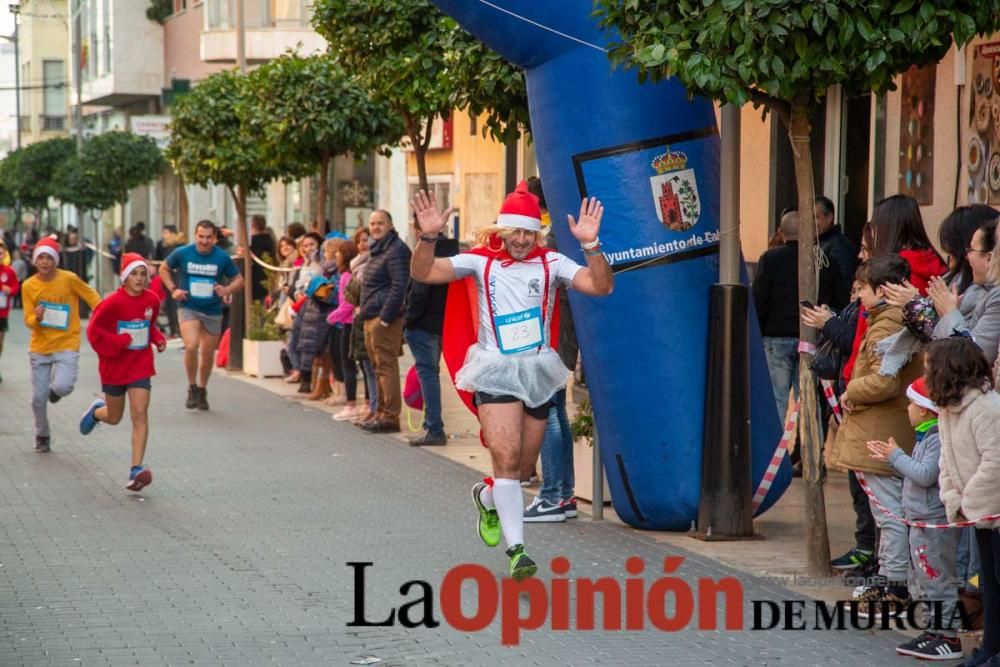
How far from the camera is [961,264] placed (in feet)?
25.8

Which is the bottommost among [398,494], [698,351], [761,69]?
[398,494]

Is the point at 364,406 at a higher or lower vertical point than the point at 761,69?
lower

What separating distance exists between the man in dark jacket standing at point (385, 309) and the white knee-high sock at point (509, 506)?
6222 millimetres

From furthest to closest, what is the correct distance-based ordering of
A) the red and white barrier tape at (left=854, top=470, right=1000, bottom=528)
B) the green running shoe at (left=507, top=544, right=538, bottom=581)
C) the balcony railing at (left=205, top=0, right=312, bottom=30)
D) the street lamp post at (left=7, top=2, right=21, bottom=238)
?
the street lamp post at (left=7, top=2, right=21, bottom=238) → the balcony railing at (left=205, top=0, right=312, bottom=30) → the green running shoe at (left=507, top=544, right=538, bottom=581) → the red and white barrier tape at (left=854, top=470, right=1000, bottom=528)

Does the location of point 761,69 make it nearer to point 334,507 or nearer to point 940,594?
point 940,594

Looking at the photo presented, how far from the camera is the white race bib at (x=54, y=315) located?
1387 cm

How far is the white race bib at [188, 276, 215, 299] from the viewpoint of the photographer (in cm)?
1681

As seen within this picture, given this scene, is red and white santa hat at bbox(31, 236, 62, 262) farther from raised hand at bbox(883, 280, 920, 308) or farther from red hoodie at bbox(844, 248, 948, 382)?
raised hand at bbox(883, 280, 920, 308)

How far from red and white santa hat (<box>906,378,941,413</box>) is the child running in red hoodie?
606 cm

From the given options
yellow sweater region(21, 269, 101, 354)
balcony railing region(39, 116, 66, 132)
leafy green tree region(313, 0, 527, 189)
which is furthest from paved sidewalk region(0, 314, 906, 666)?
balcony railing region(39, 116, 66, 132)

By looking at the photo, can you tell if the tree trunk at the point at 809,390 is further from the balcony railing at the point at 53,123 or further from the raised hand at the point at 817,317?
the balcony railing at the point at 53,123

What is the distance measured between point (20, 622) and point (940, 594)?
3.93 m

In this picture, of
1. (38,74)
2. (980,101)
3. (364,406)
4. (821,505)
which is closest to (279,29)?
(364,406)

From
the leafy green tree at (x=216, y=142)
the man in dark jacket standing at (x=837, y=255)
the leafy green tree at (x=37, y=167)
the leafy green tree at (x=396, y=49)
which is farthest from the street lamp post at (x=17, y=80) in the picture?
the man in dark jacket standing at (x=837, y=255)
